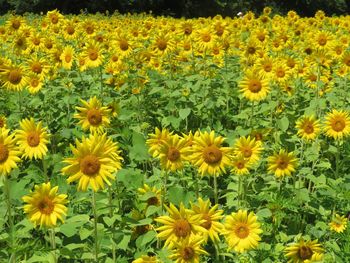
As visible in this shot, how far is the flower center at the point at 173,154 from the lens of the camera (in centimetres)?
337

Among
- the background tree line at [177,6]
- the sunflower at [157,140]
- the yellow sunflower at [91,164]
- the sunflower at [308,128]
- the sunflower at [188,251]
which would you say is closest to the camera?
the sunflower at [188,251]

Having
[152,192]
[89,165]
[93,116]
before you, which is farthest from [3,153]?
[152,192]

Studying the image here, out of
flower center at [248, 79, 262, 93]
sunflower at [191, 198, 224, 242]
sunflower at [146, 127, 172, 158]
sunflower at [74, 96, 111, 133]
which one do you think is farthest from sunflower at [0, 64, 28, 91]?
sunflower at [191, 198, 224, 242]

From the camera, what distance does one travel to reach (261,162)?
468 centimetres

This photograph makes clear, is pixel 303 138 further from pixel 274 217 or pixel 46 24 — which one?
pixel 46 24

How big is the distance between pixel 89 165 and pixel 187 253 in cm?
78

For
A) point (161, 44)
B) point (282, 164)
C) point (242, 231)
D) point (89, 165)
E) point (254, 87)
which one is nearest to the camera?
point (89, 165)

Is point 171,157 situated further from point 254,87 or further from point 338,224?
point 254,87

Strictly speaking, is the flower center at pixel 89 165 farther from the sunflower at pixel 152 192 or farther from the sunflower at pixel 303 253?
the sunflower at pixel 303 253

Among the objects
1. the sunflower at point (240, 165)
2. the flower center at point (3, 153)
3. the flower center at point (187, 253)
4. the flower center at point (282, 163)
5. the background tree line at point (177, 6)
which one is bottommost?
the flower center at point (187, 253)

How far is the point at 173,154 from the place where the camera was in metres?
3.36

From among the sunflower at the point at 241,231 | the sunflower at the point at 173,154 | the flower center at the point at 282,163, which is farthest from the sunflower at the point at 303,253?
the flower center at the point at 282,163

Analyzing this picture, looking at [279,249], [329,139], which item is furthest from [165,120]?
[279,249]

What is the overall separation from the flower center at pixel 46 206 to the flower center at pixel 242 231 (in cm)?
117
